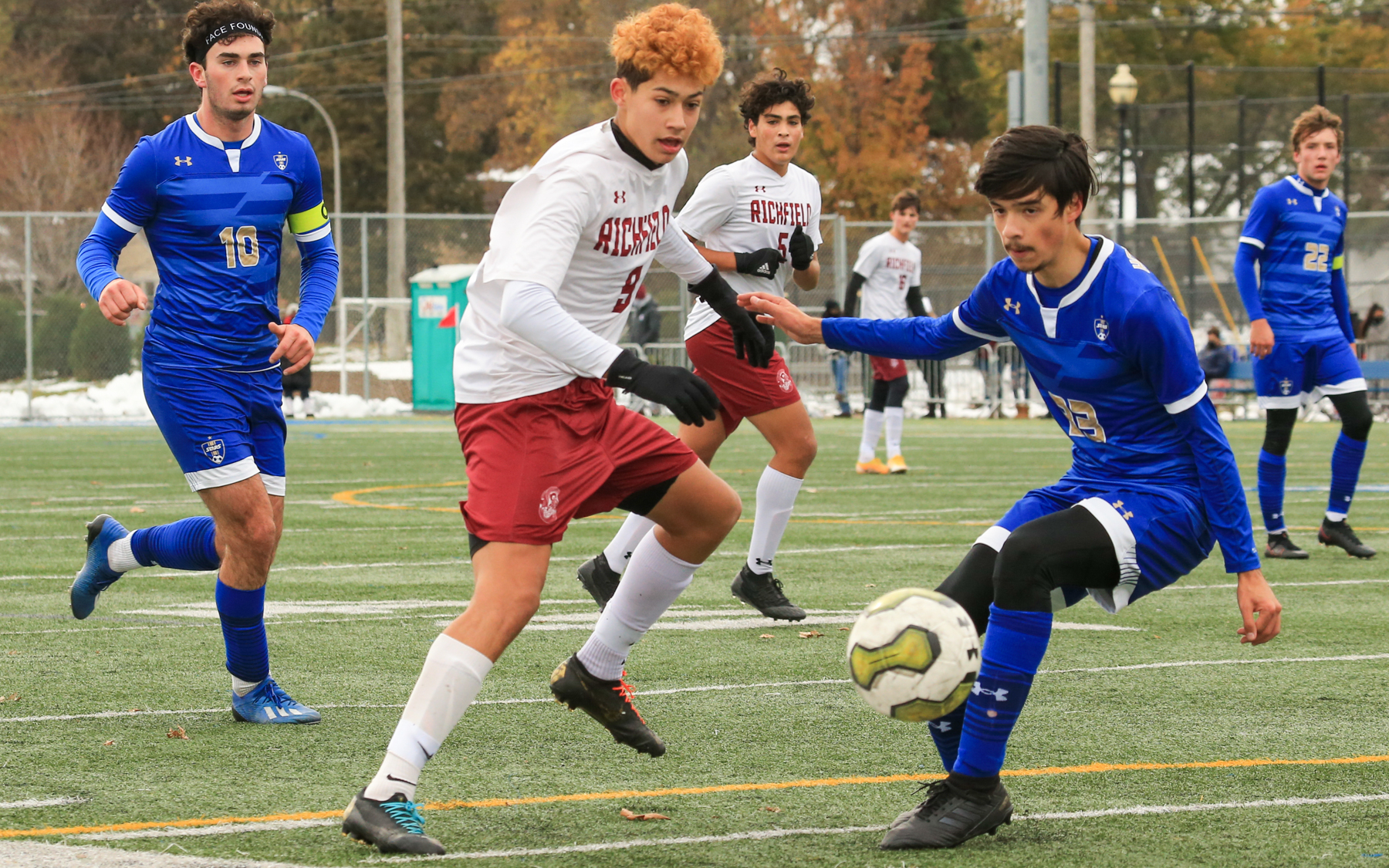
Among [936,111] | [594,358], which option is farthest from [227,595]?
[936,111]

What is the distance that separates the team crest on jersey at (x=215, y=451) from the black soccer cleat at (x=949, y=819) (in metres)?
2.52

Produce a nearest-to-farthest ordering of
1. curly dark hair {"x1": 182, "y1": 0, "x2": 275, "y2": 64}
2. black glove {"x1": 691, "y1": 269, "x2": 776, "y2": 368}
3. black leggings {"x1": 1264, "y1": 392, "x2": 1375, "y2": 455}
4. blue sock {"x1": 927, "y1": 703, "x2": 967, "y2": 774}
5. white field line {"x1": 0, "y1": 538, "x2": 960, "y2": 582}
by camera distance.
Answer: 1. blue sock {"x1": 927, "y1": 703, "x2": 967, "y2": 774}
2. black glove {"x1": 691, "y1": 269, "x2": 776, "y2": 368}
3. curly dark hair {"x1": 182, "y1": 0, "x2": 275, "y2": 64}
4. white field line {"x1": 0, "y1": 538, "x2": 960, "y2": 582}
5. black leggings {"x1": 1264, "y1": 392, "x2": 1375, "y2": 455}

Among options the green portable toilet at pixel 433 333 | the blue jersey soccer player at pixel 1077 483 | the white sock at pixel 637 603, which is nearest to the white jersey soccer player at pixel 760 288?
the white sock at pixel 637 603

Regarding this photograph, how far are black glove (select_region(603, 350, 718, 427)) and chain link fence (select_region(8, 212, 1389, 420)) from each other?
21639mm

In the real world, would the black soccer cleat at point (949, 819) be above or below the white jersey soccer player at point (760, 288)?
below

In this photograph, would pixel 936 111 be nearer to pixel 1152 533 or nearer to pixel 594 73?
pixel 594 73

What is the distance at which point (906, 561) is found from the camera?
9406 millimetres

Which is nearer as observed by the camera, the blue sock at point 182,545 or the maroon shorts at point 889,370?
the blue sock at point 182,545

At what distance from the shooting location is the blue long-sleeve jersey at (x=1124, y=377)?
412 centimetres

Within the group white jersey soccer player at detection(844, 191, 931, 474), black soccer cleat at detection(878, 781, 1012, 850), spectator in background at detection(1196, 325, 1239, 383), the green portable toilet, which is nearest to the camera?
black soccer cleat at detection(878, 781, 1012, 850)

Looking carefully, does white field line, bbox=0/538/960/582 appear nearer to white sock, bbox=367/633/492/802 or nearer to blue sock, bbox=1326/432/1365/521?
blue sock, bbox=1326/432/1365/521

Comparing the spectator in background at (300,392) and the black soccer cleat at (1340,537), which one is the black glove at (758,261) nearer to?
the black soccer cleat at (1340,537)

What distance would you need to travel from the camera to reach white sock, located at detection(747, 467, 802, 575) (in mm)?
7680

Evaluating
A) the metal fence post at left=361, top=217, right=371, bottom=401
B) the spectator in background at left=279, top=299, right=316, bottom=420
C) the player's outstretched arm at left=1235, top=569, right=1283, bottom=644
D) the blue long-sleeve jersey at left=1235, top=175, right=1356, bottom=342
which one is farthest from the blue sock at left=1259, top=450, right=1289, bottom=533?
the metal fence post at left=361, top=217, right=371, bottom=401
